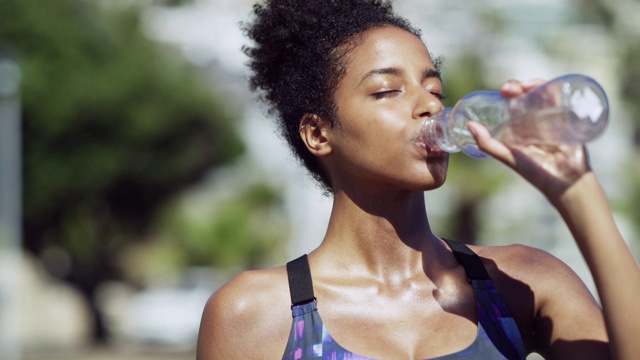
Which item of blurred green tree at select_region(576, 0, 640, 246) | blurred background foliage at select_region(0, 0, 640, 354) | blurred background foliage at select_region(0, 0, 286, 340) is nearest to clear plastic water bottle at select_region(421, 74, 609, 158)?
blurred green tree at select_region(576, 0, 640, 246)

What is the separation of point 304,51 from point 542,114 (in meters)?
1.37

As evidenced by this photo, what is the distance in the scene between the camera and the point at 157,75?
114 ft

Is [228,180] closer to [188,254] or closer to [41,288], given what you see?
[188,254]

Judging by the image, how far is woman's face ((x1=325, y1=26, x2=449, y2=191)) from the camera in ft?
10.8

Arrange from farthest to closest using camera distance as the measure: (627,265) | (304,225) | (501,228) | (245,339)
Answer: (304,225) < (501,228) < (245,339) < (627,265)

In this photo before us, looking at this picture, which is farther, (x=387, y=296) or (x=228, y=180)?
(x=228, y=180)

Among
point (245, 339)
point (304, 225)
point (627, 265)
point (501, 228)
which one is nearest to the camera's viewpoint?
point (627, 265)

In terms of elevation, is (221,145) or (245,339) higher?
(221,145)

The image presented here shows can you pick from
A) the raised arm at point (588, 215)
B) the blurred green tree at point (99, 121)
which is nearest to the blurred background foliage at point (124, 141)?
the blurred green tree at point (99, 121)

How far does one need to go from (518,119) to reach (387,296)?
0.98m

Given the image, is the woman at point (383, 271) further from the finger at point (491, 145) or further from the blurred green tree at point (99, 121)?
the blurred green tree at point (99, 121)

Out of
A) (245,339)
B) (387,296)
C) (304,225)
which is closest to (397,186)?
(387,296)

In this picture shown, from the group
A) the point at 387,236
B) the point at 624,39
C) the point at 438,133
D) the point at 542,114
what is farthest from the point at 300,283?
the point at 624,39

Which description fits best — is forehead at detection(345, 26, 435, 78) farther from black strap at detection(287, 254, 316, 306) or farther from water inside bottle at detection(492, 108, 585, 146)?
water inside bottle at detection(492, 108, 585, 146)
